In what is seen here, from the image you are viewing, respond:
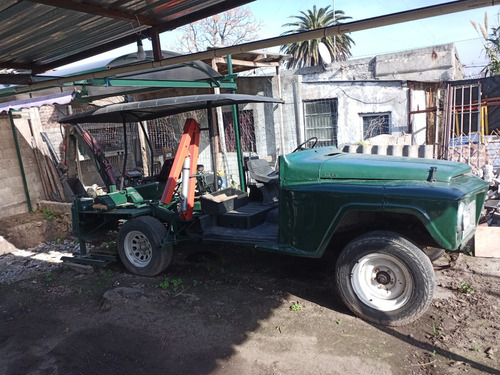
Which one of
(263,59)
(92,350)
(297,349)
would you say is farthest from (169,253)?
(263,59)

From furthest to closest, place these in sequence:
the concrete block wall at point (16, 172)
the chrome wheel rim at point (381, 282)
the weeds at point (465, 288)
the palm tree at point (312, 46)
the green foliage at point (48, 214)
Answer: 1. the palm tree at point (312, 46)
2. the concrete block wall at point (16, 172)
3. the green foliage at point (48, 214)
4. the weeds at point (465, 288)
5. the chrome wheel rim at point (381, 282)

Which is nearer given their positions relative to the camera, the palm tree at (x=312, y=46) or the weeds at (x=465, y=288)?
the weeds at (x=465, y=288)

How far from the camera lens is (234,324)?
3.78 meters

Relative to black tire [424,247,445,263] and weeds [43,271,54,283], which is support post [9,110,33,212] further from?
black tire [424,247,445,263]

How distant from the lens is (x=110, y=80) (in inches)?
212

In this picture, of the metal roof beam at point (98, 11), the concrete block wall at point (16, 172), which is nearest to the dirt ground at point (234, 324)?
the metal roof beam at point (98, 11)

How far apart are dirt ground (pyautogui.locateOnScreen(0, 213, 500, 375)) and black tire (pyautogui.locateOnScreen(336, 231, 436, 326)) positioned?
0.17m

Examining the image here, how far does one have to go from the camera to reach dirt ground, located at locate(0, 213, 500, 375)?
315 cm

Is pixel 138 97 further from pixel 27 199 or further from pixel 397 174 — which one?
pixel 397 174

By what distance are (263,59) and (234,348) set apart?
30.3 feet

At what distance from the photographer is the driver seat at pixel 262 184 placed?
5.33m

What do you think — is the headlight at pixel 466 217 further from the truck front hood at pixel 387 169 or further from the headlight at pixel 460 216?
the truck front hood at pixel 387 169

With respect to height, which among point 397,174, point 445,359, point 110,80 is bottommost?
point 445,359

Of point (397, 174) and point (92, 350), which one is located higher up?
point (397, 174)
